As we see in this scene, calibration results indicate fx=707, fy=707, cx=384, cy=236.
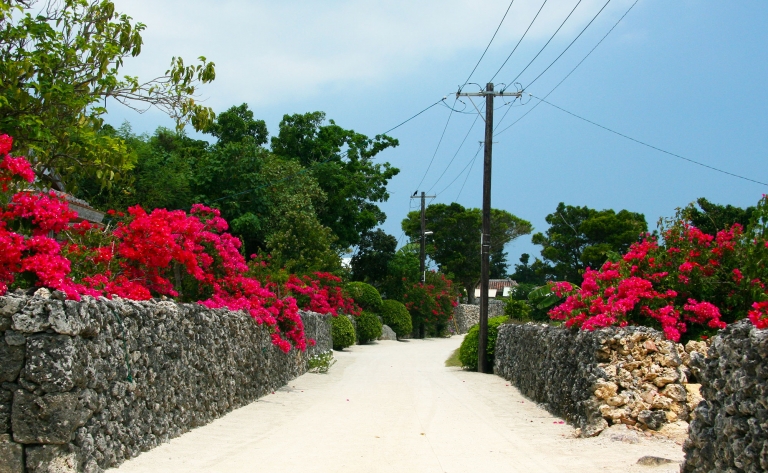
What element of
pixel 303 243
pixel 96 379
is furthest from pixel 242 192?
pixel 96 379

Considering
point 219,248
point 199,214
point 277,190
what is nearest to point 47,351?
point 219,248

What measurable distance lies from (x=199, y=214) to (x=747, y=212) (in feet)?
67.0

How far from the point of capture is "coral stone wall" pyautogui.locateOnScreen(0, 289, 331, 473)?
6.21 metres

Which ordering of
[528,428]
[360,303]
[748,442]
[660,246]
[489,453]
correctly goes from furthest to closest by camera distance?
[360,303], [660,246], [528,428], [489,453], [748,442]

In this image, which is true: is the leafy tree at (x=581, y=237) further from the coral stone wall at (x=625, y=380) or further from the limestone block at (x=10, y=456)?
the limestone block at (x=10, y=456)

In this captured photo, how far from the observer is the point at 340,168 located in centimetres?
4191

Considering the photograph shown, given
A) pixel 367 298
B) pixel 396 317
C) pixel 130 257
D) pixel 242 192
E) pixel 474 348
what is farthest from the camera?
pixel 396 317

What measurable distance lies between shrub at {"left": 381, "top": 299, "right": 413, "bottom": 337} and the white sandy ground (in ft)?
86.1

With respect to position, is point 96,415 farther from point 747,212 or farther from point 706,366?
point 747,212

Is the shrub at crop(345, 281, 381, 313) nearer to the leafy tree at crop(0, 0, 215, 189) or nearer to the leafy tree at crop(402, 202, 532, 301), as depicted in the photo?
the leafy tree at crop(402, 202, 532, 301)

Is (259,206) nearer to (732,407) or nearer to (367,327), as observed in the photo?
(367,327)

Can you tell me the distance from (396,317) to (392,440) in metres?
33.0

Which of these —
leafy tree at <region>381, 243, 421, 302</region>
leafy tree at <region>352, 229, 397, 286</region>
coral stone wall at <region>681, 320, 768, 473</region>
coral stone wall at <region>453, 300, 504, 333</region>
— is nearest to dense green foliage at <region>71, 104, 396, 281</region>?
leafy tree at <region>352, 229, 397, 286</region>

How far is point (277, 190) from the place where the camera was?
114ft
